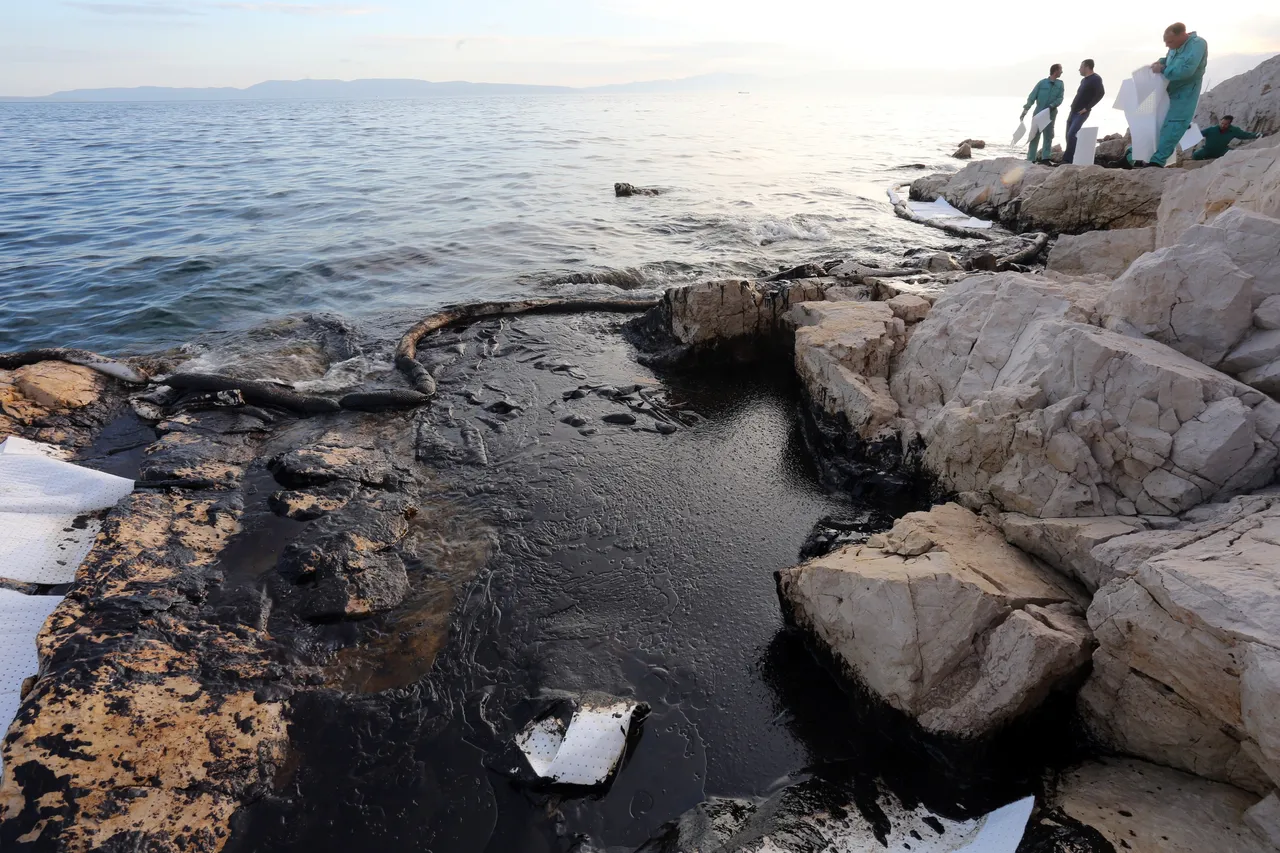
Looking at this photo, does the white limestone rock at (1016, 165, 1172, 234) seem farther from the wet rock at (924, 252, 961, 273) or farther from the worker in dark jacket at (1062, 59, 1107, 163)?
the wet rock at (924, 252, 961, 273)

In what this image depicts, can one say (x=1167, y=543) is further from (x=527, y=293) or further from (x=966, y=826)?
(x=527, y=293)

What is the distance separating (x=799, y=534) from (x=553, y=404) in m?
3.76

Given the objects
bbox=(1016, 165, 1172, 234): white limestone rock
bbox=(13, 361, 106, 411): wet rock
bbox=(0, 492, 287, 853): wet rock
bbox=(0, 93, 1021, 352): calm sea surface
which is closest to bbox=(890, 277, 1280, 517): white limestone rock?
bbox=(0, 492, 287, 853): wet rock

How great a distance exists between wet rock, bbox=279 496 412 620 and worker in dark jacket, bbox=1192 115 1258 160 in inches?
655

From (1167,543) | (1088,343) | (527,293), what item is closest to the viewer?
(1167,543)

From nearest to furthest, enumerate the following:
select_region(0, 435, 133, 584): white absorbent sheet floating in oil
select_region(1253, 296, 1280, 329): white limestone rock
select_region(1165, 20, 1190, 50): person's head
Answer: select_region(1253, 296, 1280, 329): white limestone rock
select_region(0, 435, 133, 584): white absorbent sheet floating in oil
select_region(1165, 20, 1190, 50): person's head

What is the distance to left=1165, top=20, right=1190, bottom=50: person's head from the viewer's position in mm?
10648

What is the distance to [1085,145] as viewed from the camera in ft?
53.1

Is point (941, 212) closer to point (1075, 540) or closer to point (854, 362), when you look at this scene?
point (854, 362)

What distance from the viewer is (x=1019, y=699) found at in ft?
12.0

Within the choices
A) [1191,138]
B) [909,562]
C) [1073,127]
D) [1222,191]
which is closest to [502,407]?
[909,562]

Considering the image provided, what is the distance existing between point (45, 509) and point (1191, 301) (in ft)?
31.8

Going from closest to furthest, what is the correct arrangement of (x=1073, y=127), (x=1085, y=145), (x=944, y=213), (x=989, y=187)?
1. (x=1085, y=145)
2. (x=1073, y=127)
3. (x=989, y=187)
4. (x=944, y=213)

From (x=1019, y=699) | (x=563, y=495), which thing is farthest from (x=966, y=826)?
(x=563, y=495)
